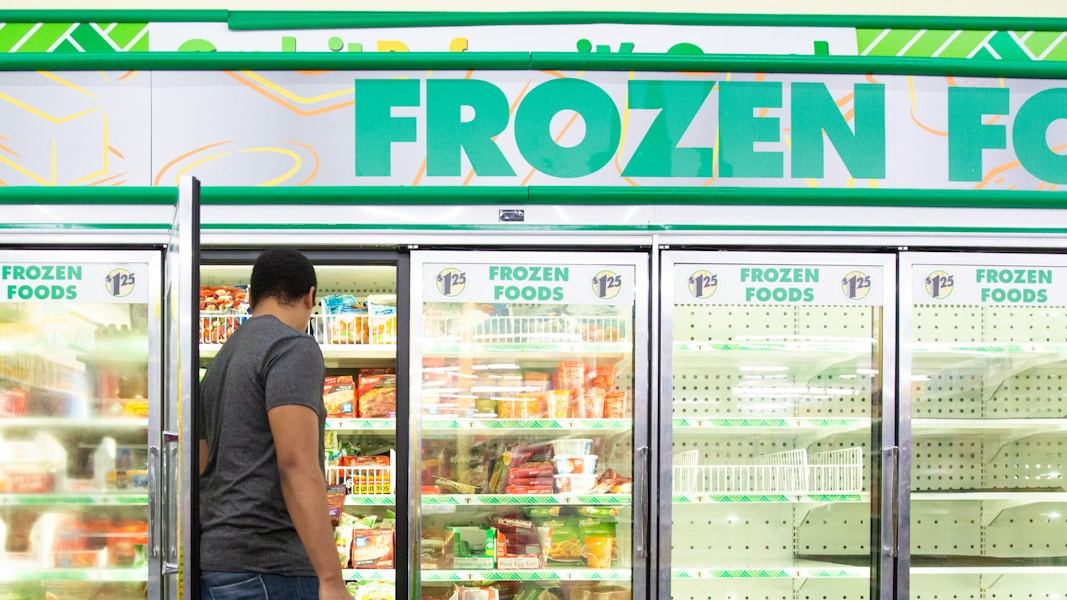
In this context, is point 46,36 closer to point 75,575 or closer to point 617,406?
point 75,575

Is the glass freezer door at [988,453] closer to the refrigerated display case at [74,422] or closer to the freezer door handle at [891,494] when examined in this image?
the freezer door handle at [891,494]

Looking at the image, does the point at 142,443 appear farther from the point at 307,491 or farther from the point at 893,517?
the point at 893,517

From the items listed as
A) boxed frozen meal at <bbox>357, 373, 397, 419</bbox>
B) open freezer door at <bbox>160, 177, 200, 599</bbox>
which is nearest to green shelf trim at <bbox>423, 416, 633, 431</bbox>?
boxed frozen meal at <bbox>357, 373, 397, 419</bbox>

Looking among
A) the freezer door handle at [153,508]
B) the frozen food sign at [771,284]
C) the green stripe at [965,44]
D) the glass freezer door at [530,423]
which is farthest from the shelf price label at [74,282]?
the green stripe at [965,44]

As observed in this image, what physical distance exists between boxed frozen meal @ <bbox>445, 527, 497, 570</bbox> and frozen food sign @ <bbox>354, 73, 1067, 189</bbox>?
1.43 metres

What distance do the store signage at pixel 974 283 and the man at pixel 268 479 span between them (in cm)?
236

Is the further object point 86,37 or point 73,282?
point 86,37

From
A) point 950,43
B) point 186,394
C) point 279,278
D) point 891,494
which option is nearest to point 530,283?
point 279,278

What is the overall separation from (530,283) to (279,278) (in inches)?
47.3

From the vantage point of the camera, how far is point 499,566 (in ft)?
12.2

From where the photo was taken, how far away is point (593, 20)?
3.82 metres

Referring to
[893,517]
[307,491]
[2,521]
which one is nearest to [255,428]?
[307,491]

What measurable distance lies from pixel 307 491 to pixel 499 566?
4.91ft

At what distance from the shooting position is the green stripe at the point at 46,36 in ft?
12.6
